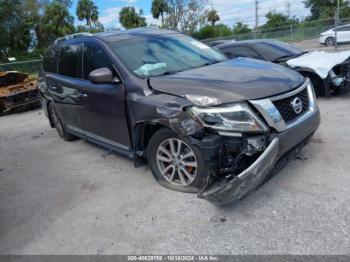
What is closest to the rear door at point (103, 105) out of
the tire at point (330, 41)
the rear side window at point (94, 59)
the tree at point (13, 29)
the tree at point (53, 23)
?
the rear side window at point (94, 59)

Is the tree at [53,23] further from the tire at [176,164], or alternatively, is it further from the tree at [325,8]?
the tire at [176,164]

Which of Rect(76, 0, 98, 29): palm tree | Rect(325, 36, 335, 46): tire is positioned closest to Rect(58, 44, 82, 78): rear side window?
Rect(325, 36, 335, 46): tire

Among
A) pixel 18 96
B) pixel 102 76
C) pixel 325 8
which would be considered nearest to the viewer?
pixel 102 76

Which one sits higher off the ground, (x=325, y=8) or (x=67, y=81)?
(x=325, y=8)

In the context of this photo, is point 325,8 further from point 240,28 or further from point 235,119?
point 235,119

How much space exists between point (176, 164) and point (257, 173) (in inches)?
38.0

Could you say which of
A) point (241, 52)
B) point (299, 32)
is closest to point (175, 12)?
point (299, 32)

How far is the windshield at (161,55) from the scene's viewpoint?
409cm

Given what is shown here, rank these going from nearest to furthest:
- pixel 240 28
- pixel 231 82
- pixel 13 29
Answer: pixel 231 82 → pixel 13 29 → pixel 240 28

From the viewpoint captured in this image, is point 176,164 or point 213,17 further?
point 213,17

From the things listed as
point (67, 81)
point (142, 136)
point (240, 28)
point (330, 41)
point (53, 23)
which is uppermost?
point (53, 23)

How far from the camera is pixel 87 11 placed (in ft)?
180

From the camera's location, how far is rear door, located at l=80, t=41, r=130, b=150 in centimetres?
412

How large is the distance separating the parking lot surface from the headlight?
0.84 meters
